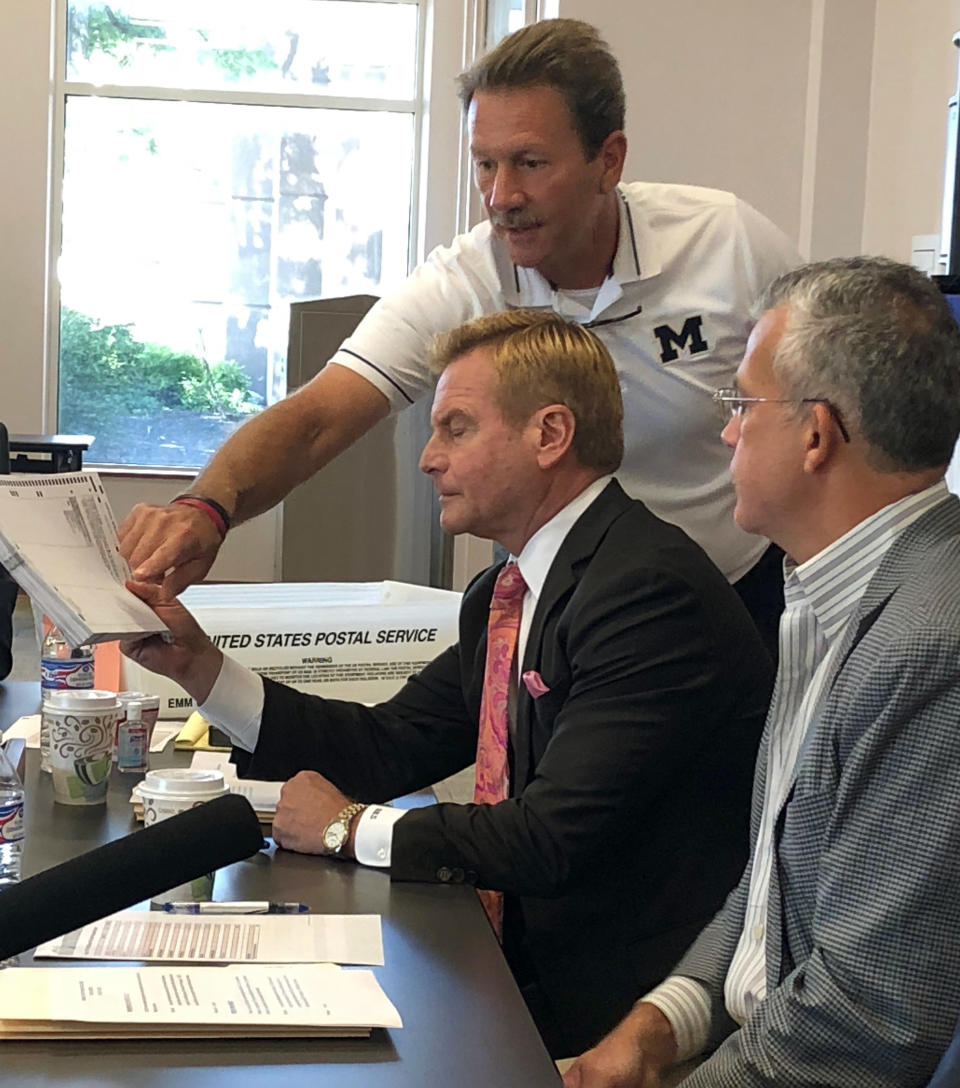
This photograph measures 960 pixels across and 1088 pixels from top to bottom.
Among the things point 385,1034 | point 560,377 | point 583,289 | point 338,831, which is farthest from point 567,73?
point 385,1034

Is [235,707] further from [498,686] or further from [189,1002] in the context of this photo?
[189,1002]

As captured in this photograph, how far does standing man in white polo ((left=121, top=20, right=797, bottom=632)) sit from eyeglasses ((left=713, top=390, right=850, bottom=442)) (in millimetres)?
625

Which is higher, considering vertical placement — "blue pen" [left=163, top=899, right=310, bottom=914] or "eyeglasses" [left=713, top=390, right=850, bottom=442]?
"eyeglasses" [left=713, top=390, right=850, bottom=442]

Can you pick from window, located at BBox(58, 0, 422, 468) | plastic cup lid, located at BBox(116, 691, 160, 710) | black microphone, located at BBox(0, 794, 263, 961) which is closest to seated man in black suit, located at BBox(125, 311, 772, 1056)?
plastic cup lid, located at BBox(116, 691, 160, 710)

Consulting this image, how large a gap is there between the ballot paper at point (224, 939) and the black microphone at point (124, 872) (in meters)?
0.30

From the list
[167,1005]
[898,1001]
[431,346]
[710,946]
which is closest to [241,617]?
[431,346]

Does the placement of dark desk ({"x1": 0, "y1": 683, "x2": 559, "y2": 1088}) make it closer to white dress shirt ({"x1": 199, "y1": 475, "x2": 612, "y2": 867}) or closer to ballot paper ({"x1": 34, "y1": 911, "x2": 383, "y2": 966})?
ballot paper ({"x1": 34, "y1": 911, "x2": 383, "y2": 966})

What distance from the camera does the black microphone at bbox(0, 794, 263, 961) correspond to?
0.84 meters

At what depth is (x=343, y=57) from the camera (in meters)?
7.38

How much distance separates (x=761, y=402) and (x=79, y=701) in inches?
33.5

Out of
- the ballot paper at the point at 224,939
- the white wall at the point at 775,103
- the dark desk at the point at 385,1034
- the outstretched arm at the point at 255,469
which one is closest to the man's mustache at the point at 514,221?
the outstretched arm at the point at 255,469

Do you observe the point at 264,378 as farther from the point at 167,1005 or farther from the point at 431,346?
the point at 167,1005

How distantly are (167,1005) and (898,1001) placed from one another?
22.6 inches

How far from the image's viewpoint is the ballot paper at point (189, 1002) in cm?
104
